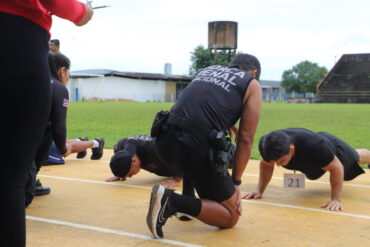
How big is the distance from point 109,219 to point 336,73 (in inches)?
2611

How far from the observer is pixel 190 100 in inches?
131

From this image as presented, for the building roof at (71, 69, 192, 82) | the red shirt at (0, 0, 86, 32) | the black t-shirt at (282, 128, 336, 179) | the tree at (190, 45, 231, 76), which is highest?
the tree at (190, 45, 231, 76)

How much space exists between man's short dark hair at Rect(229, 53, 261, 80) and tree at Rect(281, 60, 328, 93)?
93.3 meters

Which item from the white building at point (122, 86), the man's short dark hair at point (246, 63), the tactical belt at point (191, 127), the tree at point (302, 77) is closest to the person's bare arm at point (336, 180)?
the man's short dark hair at point (246, 63)

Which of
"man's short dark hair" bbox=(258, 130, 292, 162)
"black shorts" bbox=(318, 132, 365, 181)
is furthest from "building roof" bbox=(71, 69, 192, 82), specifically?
"man's short dark hair" bbox=(258, 130, 292, 162)

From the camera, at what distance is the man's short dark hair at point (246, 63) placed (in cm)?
372

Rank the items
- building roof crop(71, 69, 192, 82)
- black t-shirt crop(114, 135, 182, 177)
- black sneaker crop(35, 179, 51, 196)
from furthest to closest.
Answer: building roof crop(71, 69, 192, 82)
black t-shirt crop(114, 135, 182, 177)
black sneaker crop(35, 179, 51, 196)

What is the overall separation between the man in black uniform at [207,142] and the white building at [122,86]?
54.1m

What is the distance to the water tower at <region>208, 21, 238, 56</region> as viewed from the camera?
Answer: 6206 cm

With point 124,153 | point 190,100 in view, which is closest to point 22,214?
point 190,100

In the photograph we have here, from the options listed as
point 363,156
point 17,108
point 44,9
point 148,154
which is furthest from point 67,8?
point 363,156

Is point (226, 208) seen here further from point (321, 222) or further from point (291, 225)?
point (321, 222)

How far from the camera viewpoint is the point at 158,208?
3238 mm

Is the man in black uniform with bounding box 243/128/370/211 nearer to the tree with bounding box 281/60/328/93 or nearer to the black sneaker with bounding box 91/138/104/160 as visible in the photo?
the black sneaker with bounding box 91/138/104/160
